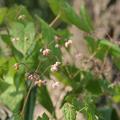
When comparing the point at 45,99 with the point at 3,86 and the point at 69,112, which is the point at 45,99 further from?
the point at 69,112

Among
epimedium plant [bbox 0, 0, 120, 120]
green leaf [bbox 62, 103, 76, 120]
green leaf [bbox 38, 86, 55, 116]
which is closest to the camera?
green leaf [bbox 62, 103, 76, 120]

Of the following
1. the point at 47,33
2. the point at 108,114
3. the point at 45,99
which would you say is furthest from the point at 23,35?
the point at 108,114

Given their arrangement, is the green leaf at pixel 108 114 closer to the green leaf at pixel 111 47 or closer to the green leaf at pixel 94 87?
the green leaf at pixel 94 87

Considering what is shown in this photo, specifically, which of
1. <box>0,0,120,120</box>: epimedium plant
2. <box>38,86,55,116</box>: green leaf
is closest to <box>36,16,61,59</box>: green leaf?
<box>0,0,120,120</box>: epimedium plant

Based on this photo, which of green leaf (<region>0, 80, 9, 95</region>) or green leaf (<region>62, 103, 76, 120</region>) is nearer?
green leaf (<region>62, 103, 76, 120</region>)

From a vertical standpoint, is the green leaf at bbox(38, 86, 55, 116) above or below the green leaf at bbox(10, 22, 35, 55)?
below

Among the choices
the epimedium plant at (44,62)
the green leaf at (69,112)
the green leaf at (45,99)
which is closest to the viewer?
the green leaf at (69,112)

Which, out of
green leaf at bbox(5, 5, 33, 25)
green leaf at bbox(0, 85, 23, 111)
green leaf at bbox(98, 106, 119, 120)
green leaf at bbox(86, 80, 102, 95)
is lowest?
green leaf at bbox(98, 106, 119, 120)

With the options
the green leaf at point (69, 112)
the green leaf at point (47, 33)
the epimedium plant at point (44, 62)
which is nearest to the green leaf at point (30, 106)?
the epimedium plant at point (44, 62)

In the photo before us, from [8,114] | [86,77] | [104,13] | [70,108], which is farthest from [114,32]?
[70,108]

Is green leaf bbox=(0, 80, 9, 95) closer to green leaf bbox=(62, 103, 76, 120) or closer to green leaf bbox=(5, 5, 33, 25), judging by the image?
green leaf bbox=(5, 5, 33, 25)
